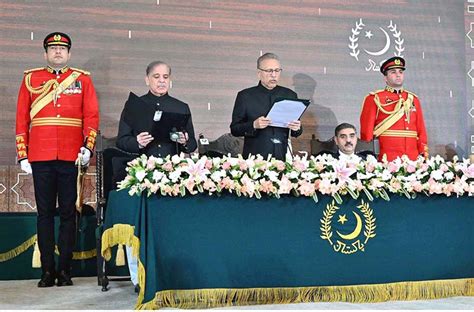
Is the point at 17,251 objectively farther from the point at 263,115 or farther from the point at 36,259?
the point at 263,115

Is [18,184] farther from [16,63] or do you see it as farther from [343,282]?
[343,282]

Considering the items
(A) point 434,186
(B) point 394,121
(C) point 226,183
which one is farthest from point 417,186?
(B) point 394,121

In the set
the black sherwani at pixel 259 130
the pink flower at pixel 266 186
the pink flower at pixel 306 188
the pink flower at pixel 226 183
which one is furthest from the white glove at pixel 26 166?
the pink flower at pixel 306 188

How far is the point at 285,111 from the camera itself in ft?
13.5

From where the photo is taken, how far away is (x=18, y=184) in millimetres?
5477

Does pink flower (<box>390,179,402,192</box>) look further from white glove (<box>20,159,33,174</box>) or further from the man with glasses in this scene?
white glove (<box>20,159,33,174</box>)

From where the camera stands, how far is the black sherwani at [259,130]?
441 centimetres

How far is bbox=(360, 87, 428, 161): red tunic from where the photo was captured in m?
5.22

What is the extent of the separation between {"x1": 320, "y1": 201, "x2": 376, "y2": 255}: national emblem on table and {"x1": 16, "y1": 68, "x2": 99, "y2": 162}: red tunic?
1684mm

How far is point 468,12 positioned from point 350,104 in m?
1.51

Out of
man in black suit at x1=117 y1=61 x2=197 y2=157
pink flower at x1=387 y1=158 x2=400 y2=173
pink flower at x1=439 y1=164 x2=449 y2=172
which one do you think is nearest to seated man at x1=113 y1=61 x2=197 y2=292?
man in black suit at x1=117 y1=61 x2=197 y2=157

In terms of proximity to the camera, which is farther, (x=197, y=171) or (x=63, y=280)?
(x=63, y=280)

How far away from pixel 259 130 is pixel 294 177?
957 mm

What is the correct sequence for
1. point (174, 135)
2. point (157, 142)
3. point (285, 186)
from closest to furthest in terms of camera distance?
point (285, 186) < point (174, 135) < point (157, 142)
